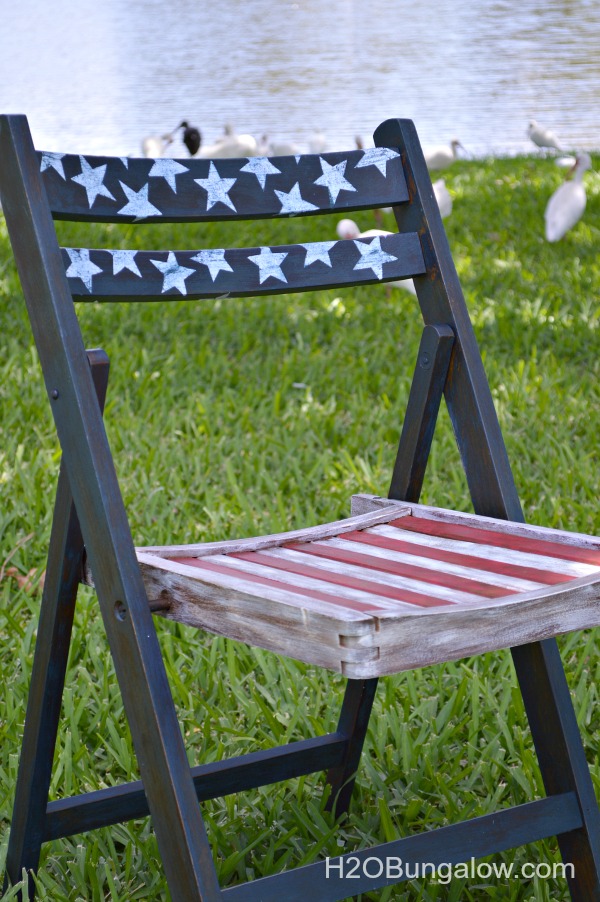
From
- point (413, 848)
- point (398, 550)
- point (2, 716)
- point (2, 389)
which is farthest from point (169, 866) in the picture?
point (2, 389)

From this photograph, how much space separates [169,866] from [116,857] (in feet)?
1.55

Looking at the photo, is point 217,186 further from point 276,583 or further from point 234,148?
point 234,148

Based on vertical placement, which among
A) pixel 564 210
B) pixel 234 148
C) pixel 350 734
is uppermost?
pixel 234 148

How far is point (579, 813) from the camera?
1.31 meters

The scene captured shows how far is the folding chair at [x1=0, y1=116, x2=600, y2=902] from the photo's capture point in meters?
1.08

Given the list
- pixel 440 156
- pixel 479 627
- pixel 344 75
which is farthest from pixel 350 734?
pixel 344 75

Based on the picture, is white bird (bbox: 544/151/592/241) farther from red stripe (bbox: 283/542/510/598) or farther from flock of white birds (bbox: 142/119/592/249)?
red stripe (bbox: 283/542/510/598)

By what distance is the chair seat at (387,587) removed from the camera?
1003 mm

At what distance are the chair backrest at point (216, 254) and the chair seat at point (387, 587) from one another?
98 mm

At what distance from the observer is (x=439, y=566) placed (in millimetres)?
1273

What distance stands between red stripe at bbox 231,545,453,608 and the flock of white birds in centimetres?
181

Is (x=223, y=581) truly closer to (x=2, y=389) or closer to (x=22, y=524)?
(x=22, y=524)

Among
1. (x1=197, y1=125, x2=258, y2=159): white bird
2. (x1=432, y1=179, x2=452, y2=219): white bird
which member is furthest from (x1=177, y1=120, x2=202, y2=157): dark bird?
(x1=432, y1=179, x2=452, y2=219): white bird

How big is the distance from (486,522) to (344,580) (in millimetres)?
278
